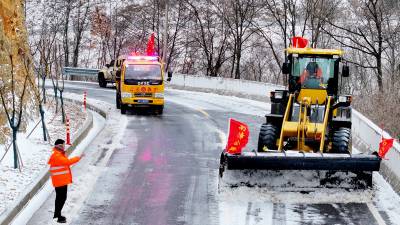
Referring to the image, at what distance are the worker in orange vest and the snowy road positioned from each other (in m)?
0.30

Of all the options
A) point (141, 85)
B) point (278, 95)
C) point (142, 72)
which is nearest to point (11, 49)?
point (278, 95)

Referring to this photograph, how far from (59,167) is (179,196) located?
287 centimetres

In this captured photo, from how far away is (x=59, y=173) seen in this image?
1034cm

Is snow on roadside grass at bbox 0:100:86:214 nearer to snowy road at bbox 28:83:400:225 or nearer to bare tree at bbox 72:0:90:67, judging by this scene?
snowy road at bbox 28:83:400:225

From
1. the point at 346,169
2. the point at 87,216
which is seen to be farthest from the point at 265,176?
the point at 87,216

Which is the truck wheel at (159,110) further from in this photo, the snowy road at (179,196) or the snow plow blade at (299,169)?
the snow plow blade at (299,169)

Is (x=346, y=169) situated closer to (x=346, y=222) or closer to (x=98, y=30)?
(x=346, y=222)

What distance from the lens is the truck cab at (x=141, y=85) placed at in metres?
25.0

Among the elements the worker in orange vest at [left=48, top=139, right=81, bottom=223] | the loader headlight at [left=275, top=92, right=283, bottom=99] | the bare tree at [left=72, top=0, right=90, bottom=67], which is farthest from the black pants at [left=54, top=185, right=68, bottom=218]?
the bare tree at [left=72, top=0, right=90, bottom=67]

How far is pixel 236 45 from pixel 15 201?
38131 millimetres

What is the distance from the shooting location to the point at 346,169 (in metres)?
11.6

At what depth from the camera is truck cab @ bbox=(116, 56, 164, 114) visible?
985 inches

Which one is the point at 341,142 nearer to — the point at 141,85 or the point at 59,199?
the point at 59,199

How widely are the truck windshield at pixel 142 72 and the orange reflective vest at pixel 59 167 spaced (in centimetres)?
1498
